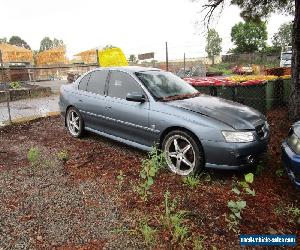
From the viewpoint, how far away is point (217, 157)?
4516mm

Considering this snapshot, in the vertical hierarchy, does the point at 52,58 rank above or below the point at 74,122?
above

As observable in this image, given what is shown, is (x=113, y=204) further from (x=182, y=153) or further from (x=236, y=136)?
(x=236, y=136)

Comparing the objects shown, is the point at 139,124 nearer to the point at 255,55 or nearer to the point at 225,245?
the point at 225,245

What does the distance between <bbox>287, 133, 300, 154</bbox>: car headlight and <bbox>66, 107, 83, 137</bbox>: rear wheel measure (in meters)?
4.11

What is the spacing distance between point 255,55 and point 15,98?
19639mm

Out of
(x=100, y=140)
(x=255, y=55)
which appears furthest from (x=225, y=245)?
(x=255, y=55)

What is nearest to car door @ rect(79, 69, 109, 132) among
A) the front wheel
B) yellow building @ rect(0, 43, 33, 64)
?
the front wheel

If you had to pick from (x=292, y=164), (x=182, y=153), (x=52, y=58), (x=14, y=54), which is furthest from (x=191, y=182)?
(x=14, y=54)

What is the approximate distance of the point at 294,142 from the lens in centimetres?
424

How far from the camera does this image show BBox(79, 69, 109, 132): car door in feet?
20.3

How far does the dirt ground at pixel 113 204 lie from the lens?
343 centimetres

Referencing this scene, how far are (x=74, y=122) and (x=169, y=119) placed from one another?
286 centimetres

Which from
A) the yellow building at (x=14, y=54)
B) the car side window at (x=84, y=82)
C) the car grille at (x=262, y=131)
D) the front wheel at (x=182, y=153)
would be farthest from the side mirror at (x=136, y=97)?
the yellow building at (x=14, y=54)

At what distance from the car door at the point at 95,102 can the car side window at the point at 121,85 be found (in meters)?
0.20
